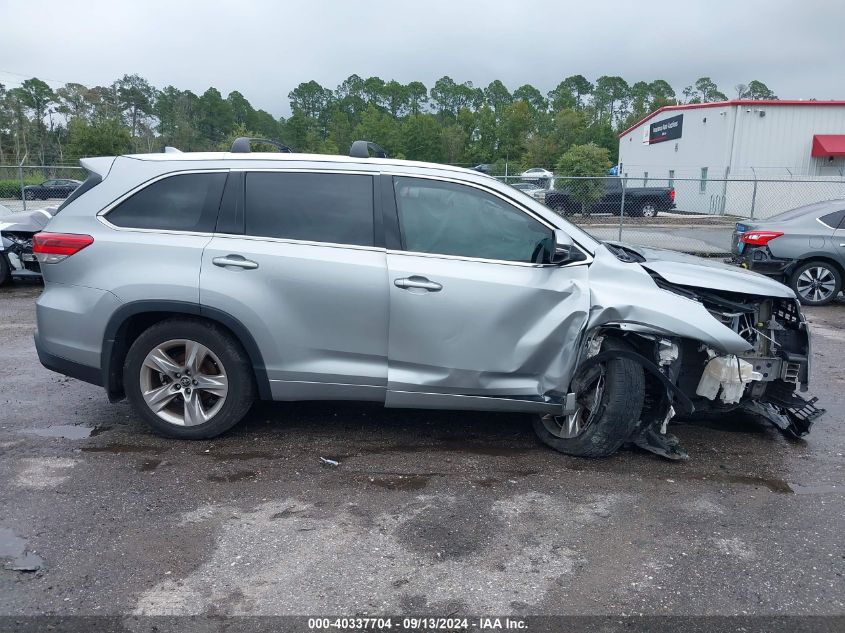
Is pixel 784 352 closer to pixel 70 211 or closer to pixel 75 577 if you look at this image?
pixel 75 577

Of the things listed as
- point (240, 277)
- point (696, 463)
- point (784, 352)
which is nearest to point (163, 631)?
point (240, 277)

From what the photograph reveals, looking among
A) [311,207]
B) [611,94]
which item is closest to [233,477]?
→ [311,207]

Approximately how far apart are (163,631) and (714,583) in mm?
2385

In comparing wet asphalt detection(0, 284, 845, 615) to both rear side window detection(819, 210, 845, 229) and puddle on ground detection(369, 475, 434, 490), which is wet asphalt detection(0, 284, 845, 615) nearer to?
puddle on ground detection(369, 475, 434, 490)

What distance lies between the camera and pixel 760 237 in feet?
33.0

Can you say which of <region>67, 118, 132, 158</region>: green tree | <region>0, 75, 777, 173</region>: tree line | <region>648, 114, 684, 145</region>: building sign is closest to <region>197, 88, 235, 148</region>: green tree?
<region>0, 75, 777, 173</region>: tree line

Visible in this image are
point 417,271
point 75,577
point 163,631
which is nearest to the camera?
point 163,631

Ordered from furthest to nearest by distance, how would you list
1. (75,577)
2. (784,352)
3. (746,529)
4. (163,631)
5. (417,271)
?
(784,352) < (417,271) < (746,529) < (75,577) < (163,631)

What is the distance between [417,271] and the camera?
4.27 metres

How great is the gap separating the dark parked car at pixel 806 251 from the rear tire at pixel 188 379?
8.28 m

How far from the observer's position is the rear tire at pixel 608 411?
422cm

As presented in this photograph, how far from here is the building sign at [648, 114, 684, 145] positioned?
3772 centimetres

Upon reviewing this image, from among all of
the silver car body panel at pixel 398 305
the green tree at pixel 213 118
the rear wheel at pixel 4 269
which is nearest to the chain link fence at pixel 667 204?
the rear wheel at pixel 4 269

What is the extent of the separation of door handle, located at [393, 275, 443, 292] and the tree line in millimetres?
26242
